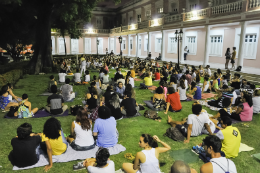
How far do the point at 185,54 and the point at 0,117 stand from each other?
2006 centimetres

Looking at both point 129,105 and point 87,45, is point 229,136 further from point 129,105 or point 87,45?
point 87,45

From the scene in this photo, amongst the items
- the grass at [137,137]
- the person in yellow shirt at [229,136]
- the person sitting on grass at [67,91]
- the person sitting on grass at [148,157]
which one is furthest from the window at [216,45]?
the person sitting on grass at [148,157]

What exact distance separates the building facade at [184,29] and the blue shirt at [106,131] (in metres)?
14.2

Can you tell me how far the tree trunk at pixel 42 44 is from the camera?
20.1 m

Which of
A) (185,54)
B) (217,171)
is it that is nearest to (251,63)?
(185,54)

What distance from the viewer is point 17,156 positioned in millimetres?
4273

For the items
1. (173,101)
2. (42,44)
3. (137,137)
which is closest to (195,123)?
(137,137)

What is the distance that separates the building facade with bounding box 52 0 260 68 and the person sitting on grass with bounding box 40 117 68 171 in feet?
50.2

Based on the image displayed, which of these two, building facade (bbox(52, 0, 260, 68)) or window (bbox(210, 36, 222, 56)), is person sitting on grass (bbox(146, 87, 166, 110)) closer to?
building facade (bbox(52, 0, 260, 68))

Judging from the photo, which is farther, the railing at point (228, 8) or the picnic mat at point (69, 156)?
the railing at point (228, 8)

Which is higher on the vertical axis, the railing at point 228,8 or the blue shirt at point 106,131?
the railing at point 228,8

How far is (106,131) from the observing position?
5.08 m

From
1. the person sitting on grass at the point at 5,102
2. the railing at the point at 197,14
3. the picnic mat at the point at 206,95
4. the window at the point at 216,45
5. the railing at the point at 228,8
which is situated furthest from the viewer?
the window at the point at 216,45

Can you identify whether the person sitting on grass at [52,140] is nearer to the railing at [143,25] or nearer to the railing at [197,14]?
the railing at [197,14]
